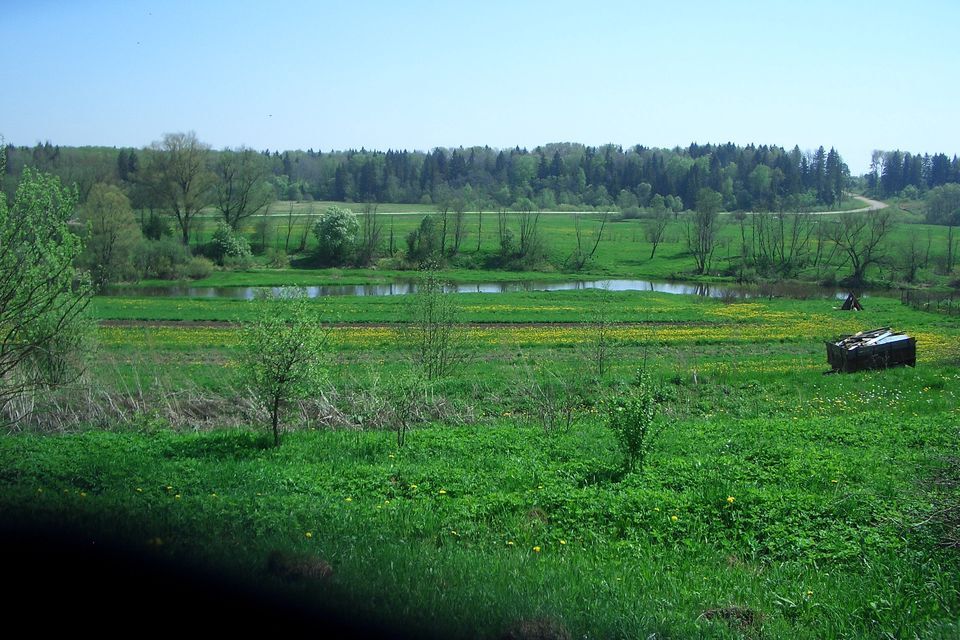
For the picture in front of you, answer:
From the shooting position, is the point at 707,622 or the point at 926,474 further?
the point at 926,474

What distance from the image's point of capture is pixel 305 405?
1644 cm

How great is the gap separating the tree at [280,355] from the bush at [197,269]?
5991cm

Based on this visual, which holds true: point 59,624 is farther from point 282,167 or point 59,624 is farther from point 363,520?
point 282,167

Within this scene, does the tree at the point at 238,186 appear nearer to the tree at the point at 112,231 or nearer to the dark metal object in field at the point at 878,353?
the tree at the point at 112,231

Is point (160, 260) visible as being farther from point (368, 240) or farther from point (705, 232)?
point (705, 232)

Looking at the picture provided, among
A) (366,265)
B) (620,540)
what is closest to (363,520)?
(620,540)

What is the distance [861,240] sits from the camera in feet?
276

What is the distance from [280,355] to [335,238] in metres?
73.2

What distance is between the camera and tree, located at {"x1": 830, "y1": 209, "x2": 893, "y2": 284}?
76375mm

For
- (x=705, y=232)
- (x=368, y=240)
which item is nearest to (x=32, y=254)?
(x=368, y=240)

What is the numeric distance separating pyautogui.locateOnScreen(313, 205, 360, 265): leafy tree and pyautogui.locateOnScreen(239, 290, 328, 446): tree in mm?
71681

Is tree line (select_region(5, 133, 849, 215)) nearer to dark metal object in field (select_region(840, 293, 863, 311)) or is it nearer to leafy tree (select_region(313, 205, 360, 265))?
leafy tree (select_region(313, 205, 360, 265))

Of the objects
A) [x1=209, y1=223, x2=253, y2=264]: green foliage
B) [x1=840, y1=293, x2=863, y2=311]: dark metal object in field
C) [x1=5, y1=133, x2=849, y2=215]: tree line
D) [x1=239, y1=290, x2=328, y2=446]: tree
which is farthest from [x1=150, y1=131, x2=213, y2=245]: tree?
Result: [x1=239, y1=290, x2=328, y2=446]: tree

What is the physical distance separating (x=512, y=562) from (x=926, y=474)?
573cm
